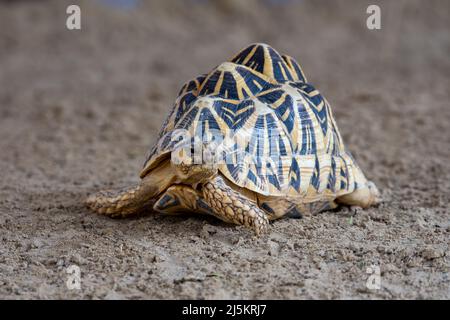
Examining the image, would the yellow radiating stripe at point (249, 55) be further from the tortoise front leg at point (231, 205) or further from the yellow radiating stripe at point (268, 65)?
the tortoise front leg at point (231, 205)

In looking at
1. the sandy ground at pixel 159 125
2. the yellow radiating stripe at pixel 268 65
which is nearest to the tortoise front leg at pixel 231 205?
the sandy ground at pixel 159 125

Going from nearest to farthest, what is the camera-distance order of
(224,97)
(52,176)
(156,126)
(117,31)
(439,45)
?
1. (224,97)
2. (52,176)
3. (156,126)
4. (439,45)
5. (117,31)

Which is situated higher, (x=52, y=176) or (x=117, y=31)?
(x=117, y=31)

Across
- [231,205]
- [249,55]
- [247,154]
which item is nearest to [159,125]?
[249,55]

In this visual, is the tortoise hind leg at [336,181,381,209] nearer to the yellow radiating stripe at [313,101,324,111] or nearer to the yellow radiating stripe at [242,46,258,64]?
the yellow radiating stripe at [313,101,324,111]

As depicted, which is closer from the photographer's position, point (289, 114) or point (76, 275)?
point (76, 275)

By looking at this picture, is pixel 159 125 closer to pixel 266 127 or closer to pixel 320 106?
pixel 320 106

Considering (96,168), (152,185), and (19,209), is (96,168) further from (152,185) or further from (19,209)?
(152,185)

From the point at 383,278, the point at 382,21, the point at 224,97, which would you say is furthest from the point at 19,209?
the point at 382,21
